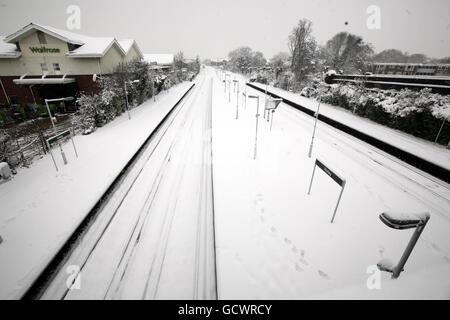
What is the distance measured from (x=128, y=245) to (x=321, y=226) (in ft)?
14.8

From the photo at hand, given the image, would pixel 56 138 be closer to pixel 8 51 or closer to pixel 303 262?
pixel 303 262

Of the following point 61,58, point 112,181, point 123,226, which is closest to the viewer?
point 123,226

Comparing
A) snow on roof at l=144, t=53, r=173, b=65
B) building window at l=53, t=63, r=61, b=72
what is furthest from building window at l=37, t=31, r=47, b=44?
snow on roof at l=144, t=53, r=173, b=65

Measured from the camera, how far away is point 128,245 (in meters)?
4.22

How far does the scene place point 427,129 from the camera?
30.5 feet

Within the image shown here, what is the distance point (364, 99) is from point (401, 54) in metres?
113

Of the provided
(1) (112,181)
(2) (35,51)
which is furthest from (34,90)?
(1) (112,181)

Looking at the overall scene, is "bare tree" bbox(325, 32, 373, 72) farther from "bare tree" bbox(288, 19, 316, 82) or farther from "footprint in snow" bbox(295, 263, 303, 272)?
"footprint in snow" bbox(295, 263, 303, 272)

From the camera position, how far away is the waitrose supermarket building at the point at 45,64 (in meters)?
19.6

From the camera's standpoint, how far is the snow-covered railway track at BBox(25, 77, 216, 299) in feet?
11.1

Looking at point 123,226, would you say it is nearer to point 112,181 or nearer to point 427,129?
point 112,181

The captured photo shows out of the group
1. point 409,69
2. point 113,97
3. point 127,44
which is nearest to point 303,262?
point 113,97

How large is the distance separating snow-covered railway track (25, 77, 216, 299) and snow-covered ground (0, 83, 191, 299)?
344 mm
